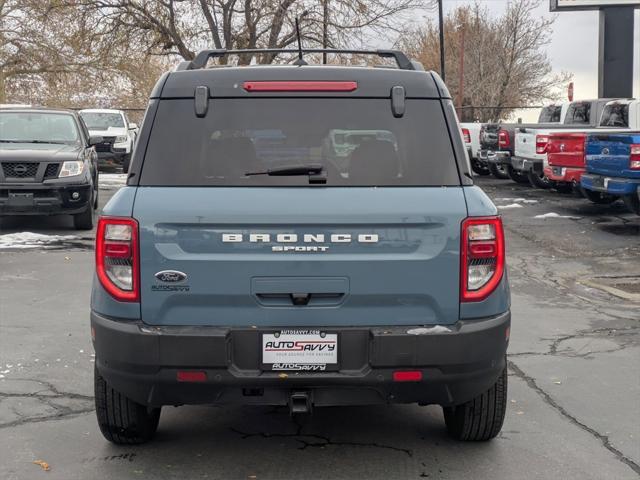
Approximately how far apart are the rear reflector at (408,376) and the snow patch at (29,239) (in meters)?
9.55

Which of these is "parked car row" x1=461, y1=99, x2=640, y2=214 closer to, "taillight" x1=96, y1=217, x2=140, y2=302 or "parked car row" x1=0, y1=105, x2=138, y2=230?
"parked car row" x1=0, y1=105, x2=138, y2=230

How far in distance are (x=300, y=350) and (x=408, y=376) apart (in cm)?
48

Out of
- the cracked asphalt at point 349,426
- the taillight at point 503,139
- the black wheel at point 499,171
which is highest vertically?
the taillight at point 503,139

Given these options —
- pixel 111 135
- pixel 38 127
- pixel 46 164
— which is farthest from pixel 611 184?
pixel 111 135

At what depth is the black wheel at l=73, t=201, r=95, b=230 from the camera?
552 inches

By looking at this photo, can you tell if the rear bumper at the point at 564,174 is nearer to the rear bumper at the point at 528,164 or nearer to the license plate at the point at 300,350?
the rear bumper at the point at 528,164

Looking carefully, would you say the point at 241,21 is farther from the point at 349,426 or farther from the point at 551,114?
the point at 349,426

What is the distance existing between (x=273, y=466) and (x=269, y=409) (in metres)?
0.97

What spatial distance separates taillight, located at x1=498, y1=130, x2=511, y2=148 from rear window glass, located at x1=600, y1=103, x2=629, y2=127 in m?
2.90

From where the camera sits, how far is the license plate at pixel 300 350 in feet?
12.9

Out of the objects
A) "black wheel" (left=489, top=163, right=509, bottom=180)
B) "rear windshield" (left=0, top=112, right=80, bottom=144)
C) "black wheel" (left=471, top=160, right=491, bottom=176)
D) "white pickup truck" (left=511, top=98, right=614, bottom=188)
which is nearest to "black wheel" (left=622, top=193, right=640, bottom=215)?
"white pickup truck" (left=511, top=98, right=614, bottom=188)

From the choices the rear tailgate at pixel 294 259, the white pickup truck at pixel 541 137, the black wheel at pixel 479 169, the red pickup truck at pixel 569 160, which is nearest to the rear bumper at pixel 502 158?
the white pickup truck at pixel 541 137

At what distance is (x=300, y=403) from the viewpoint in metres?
4.02

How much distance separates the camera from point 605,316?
8469 mm
